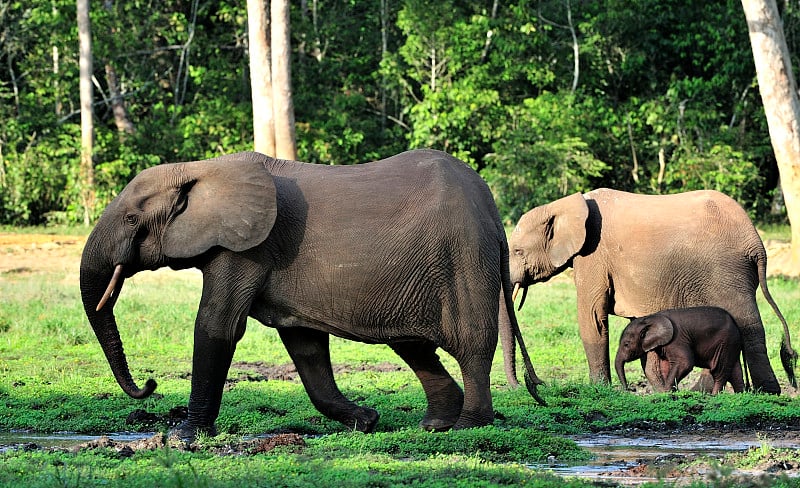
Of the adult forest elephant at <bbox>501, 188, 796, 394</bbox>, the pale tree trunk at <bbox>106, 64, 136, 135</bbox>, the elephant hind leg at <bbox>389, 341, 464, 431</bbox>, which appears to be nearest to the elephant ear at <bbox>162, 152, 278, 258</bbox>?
the elephant hind leg at <bbox>389, 341, 464, 431</bbox>

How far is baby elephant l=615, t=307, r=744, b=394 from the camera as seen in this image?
423 inches

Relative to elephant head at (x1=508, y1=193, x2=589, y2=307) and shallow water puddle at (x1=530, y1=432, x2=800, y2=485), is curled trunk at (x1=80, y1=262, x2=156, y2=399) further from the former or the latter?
elephant head at (x1=508, y1=193, x2=589, y2=307)

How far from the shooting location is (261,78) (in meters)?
21.1

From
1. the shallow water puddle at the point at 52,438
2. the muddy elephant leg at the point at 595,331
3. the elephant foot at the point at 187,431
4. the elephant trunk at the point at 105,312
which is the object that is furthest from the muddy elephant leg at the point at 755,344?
the elephant trunk at the point at 105,312

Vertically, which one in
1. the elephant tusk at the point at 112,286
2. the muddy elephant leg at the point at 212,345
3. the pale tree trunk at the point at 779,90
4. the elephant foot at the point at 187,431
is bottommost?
the elephant foot at the point at 187,431

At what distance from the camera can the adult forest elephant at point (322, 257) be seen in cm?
816

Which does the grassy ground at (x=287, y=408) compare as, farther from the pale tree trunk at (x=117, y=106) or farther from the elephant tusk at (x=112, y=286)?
the pale tree trunk at (x=117, y=106)

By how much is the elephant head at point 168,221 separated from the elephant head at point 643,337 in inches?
164

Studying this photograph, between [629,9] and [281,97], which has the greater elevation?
[629,9]

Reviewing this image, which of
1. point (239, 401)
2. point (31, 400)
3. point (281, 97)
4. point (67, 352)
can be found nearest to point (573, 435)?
point (239, 401)

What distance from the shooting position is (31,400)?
31.4ft

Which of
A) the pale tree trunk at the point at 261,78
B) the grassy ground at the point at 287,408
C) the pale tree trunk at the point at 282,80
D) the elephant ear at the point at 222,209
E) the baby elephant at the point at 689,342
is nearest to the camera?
the grassy ground at the point at 287,408

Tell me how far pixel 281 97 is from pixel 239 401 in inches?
482

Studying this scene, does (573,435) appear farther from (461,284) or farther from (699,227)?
(699,227)
